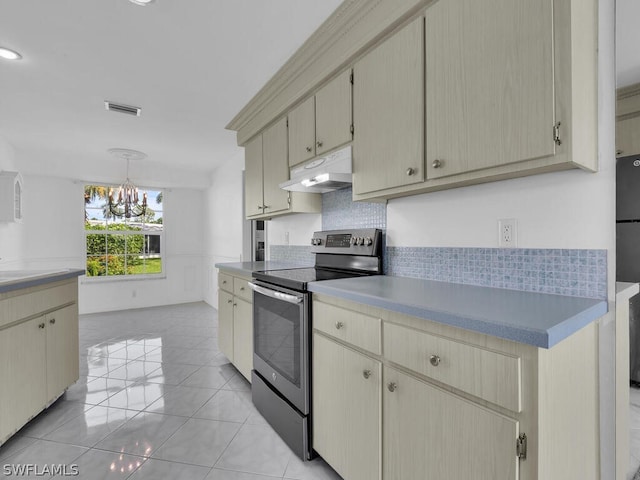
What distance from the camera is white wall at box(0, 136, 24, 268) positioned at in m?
3.77

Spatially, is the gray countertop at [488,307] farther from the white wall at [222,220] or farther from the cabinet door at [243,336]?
the white wall at [222,220]

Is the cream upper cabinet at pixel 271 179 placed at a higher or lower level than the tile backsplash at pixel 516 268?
higher

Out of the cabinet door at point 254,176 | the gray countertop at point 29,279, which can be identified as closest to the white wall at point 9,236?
the gray countertop at point 29,279

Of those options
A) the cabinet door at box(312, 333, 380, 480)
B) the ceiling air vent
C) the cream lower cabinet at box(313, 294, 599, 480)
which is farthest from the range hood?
the ceiling air vent

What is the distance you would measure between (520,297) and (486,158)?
540 mm

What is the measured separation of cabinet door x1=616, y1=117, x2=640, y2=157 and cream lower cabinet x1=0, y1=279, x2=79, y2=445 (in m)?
2.95

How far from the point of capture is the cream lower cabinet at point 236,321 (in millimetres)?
2496

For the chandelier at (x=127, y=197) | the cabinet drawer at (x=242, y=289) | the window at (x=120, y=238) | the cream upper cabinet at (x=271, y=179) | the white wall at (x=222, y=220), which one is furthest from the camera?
the window at (x=120, y=238)

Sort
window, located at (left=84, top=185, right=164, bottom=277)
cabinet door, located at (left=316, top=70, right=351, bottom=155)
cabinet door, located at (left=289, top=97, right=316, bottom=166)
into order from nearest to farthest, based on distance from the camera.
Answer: cabinet door, located at (left=316, top=70, right=351, bottom=155) → cabinet door, located at (left=289, top=97, right=316, bottom=166) → window, located at (left=84, top=185, right=164, bottom=277)

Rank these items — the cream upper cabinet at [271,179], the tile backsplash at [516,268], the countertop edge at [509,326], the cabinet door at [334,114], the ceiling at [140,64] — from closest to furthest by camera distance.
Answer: the countertop edge at [509,326]
the tile backsplash at [516,268]
the ceiling at [140,64]
the cabinet door at [334,114]
the cream upper cabinet at [271,179]

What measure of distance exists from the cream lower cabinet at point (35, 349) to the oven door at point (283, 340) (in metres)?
1.34

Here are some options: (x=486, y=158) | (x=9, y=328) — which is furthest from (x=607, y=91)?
(x=9, y=328)

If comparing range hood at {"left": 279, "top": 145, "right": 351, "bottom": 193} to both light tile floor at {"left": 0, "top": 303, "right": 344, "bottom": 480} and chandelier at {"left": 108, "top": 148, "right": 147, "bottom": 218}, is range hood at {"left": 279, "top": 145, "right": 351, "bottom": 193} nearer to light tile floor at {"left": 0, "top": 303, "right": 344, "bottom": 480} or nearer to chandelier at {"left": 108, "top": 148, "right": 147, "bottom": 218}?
light tile floor at {"left": 0, "top": 303, "right": 344, "bottom": 480}

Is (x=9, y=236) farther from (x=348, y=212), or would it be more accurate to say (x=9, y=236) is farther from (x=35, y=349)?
(x=348, y=212)
